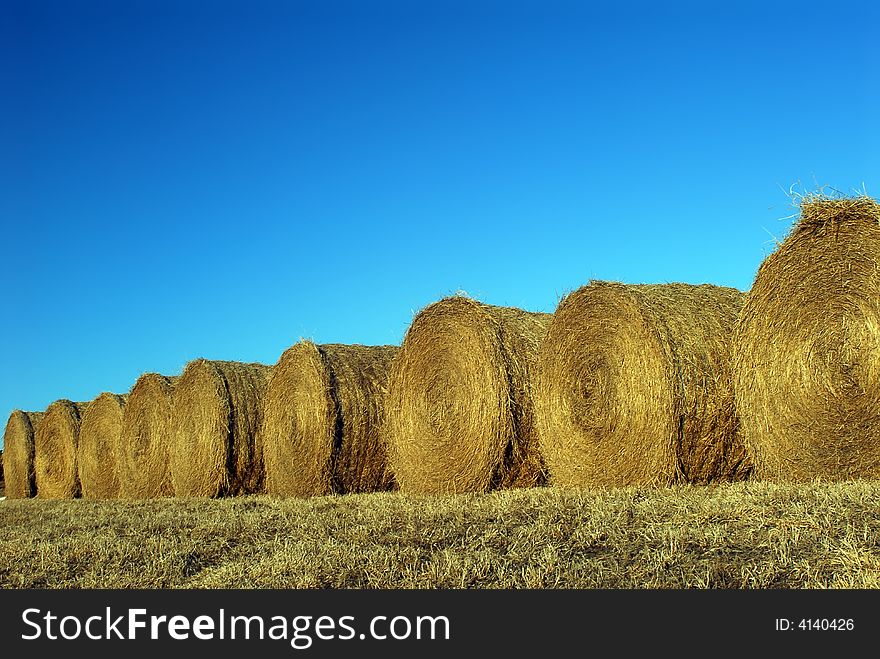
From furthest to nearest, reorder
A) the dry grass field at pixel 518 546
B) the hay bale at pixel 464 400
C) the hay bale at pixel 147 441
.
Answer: the hay bale at pixel 147 441 < the hay bale at pixel 464 400 < the dry grass field at pixel 518 546

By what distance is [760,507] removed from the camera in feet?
20.0

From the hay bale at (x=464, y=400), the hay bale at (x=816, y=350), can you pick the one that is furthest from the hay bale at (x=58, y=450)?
the hay bale at (x=816, y=350)

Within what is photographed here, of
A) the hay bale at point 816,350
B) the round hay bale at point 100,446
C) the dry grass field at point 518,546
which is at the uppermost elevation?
the round hay bale at point 100,446

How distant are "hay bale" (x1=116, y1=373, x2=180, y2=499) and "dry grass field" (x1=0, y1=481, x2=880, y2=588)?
6.96m

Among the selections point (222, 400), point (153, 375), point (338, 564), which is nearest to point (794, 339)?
point (338, 564)

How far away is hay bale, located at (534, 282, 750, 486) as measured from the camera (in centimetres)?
812

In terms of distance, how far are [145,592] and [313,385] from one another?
7.33 metres

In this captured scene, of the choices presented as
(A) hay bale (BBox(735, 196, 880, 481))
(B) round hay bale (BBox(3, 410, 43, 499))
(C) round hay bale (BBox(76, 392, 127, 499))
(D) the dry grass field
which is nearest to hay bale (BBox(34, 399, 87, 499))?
(B) round hay bale (BBox(3, 410, 43, 499))

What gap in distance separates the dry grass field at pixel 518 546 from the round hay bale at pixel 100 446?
29.8ft

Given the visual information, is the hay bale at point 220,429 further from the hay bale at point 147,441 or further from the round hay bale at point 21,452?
the round hay bale at point 21,452

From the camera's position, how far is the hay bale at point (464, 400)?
997cm

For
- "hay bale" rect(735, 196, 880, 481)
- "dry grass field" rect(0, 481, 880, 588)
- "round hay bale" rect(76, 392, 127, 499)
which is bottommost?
"dry grass field" rect(0, 481, 880, 588)

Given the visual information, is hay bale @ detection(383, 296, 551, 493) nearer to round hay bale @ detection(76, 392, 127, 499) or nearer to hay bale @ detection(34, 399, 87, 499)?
round hay bale @ detection(76, 392, 127, 499)

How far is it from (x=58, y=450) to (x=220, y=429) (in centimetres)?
837
